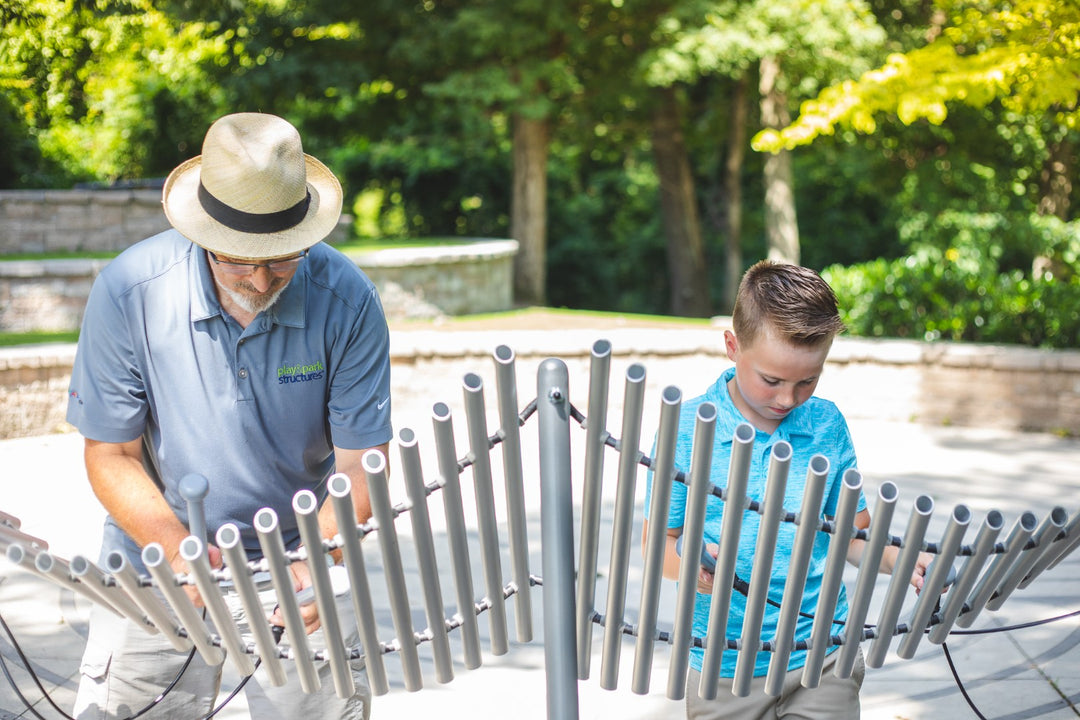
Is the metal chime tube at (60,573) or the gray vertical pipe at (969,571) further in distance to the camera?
the gray vertical pipe at (969,571)

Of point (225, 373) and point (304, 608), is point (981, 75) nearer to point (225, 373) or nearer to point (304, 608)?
point (225, 373)

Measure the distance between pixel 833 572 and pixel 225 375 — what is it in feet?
4.36

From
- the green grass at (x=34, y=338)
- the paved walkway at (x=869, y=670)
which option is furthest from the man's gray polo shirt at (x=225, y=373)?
the green grass at (x=34, y=338)

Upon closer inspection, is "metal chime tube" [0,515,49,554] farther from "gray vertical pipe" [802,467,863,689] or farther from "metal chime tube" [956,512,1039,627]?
"metal chime tube" [956,512,1039,627]

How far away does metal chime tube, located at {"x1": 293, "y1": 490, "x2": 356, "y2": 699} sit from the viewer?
162cm

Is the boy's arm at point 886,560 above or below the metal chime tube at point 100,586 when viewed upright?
below

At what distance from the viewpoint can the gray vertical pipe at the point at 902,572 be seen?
5.62 feet

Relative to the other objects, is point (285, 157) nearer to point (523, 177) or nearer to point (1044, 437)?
point (1044, 437)

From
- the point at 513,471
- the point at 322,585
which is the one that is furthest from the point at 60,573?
the point at 513,471

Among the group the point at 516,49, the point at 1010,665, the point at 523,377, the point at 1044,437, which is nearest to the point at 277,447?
the point at 1010,665

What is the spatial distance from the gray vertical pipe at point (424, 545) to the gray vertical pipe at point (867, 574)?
0.72m

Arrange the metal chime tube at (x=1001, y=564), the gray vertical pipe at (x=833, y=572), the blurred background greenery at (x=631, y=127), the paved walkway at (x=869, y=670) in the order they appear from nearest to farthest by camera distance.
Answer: the gray vertical pipe at (x=833, y=572) → the metal chime tube at (x=1001, y=564) → the paved walkway at (x=869, y=670) → the blurred background greenery at (x=631, y=127)

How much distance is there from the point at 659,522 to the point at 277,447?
3.25ft

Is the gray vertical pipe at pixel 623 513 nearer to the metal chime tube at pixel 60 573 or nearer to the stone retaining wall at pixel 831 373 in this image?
the metal chime tube at pixel 60 573
